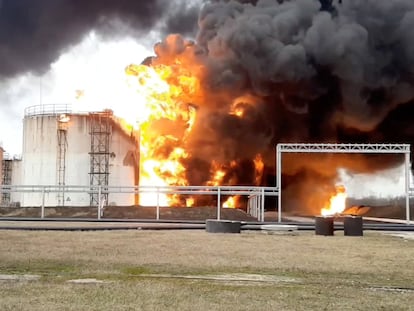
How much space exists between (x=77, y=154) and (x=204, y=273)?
1669 inches

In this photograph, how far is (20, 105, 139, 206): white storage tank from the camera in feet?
176

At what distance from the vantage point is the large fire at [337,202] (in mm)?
59200

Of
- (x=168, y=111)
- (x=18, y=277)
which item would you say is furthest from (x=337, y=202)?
(x=18, y=277)

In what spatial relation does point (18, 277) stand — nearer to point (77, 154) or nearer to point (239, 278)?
point (239, 278)

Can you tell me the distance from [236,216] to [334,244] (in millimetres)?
21076

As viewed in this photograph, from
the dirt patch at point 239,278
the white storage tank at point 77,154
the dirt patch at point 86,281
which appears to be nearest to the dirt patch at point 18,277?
the dirt patch at point 86,281

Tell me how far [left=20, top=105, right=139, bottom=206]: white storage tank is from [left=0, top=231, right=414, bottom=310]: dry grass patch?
31065 mm

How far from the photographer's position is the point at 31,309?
861 centimetres

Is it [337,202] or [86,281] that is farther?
[337,202]

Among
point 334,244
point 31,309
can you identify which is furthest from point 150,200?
point 31,309

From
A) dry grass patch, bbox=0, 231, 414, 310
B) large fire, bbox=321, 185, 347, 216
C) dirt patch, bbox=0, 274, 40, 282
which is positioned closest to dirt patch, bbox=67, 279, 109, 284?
dry grass patch, bbox=0, 231, 414, 310

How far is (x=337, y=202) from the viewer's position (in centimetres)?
5969

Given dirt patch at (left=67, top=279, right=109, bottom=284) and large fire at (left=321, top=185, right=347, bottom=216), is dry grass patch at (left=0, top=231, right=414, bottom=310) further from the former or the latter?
large fire at (left=321, top=185, right=347, bottom=216)

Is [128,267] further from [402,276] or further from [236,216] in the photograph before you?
[236,216]
